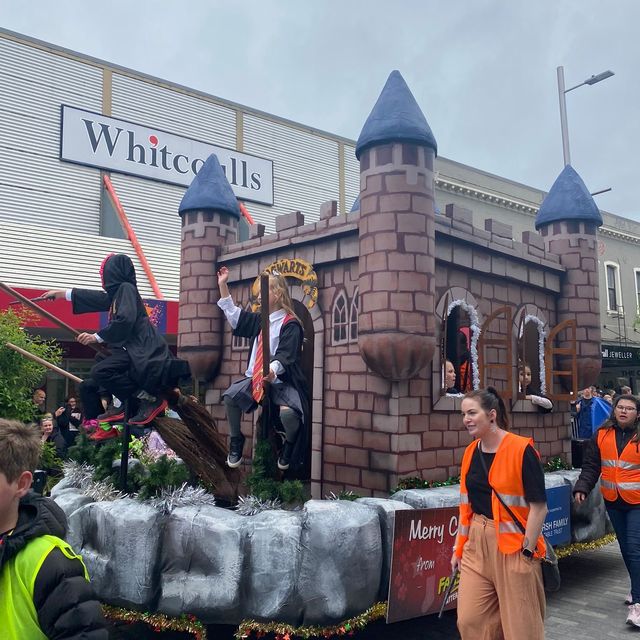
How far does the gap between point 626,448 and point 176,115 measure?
652 inches

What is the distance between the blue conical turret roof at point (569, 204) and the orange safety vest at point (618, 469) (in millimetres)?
3193

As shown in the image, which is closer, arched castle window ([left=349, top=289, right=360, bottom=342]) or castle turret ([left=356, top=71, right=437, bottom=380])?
castle turret ([left=356, top=71, right=437, bottom=380])

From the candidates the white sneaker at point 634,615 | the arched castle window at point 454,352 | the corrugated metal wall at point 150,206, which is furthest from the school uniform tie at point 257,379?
the corrugated metal wall at point 150,206

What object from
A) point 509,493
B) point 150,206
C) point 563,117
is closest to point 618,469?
point 509,493

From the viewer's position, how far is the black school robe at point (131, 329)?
206 inches

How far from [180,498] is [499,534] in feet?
8.08

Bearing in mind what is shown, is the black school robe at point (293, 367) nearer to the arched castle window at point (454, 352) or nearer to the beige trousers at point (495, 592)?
the arched castle window at point (454, 352)

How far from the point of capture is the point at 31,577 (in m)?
1.92

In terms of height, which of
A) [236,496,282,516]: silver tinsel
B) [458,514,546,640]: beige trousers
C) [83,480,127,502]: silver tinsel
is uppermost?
[83,480,127,502]: silver tinsel

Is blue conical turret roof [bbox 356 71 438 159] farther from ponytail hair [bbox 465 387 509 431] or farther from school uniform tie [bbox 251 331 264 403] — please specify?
ponytail hair [bbox 465 387 509 431]

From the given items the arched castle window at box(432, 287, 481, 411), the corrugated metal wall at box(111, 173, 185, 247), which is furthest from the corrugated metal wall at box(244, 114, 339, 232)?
the arched castle window at box(432, 287, 481, 411)

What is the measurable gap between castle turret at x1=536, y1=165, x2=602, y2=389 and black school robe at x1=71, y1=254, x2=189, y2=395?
4853 millimetres

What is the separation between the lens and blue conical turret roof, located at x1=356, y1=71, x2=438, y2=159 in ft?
18.3

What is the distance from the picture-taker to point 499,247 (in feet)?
22.7
